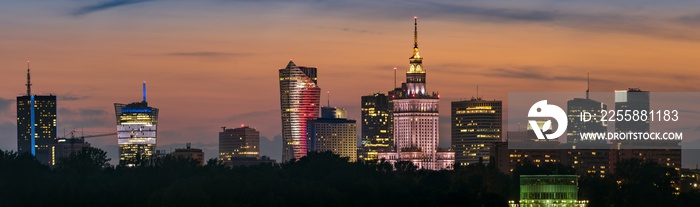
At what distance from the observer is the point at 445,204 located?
17925 centimetres

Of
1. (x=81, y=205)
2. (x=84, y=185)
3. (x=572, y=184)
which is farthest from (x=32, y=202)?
(x=572, y=184)

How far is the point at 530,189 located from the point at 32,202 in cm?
4778

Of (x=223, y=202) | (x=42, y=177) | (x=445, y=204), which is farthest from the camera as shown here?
(x=42, y=177)

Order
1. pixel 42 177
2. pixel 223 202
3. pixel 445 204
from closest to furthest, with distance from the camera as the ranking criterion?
pixel 223 202
pixel 445 204
pixel 42 177

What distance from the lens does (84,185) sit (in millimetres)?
187125

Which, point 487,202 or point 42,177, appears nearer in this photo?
point 487,202

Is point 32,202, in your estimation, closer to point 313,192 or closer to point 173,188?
point 173,188

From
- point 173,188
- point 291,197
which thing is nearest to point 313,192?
point 291,197

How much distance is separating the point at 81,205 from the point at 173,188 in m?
8.97

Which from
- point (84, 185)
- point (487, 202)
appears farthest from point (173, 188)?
point (487, 202)

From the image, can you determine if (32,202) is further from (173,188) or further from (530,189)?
(530,189)

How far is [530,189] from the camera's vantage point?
170500mm

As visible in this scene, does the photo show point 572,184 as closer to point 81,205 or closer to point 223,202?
point 223,202

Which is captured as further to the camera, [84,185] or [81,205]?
[84,185]
